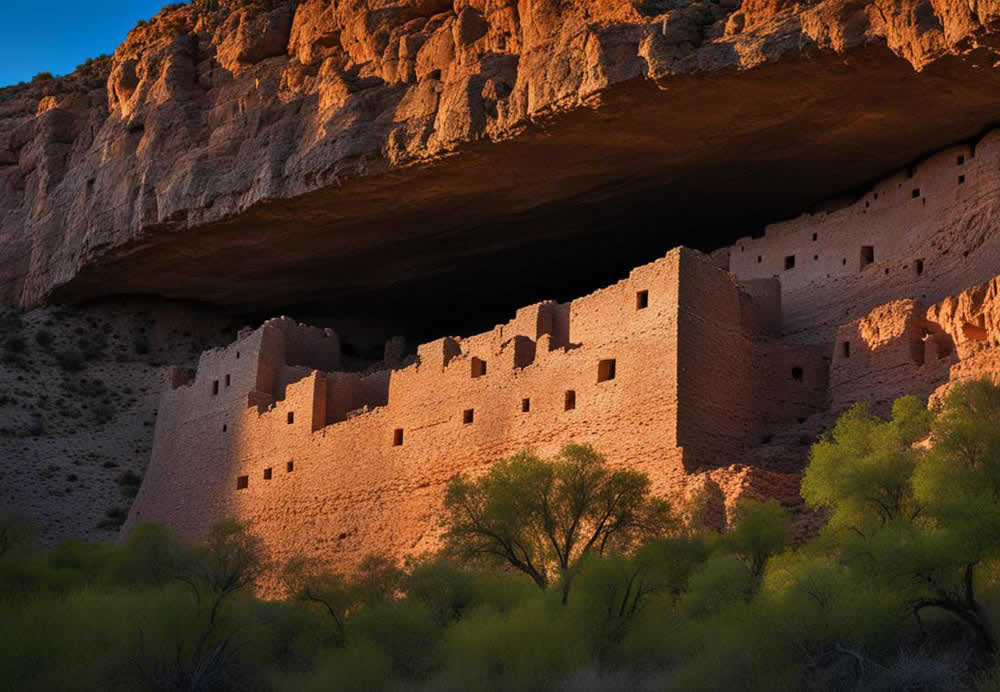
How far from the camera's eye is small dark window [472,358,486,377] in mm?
30406

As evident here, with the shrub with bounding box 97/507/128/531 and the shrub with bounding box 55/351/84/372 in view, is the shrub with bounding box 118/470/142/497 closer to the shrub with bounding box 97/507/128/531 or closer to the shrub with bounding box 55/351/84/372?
the shrub with bounding box 97/507/128/531

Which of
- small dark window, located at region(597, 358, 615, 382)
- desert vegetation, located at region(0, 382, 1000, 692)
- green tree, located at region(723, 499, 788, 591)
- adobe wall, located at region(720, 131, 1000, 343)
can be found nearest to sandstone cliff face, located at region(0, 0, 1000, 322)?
adobe wall, located at region(720, 131, 1000, 343)

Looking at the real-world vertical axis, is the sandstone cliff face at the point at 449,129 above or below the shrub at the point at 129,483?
above

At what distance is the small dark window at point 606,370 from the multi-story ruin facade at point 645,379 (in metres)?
0.03

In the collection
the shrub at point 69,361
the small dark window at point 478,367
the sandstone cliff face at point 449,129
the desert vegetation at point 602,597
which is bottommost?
the desert vegetation at point 602,597

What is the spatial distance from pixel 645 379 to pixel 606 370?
3.59 feet

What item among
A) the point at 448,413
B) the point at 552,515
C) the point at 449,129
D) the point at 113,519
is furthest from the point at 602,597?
the point at 113,519

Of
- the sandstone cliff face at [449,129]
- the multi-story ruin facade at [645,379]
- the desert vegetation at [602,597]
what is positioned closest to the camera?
the desert vegetation at [602,597]

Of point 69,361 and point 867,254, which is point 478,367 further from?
point 69,361

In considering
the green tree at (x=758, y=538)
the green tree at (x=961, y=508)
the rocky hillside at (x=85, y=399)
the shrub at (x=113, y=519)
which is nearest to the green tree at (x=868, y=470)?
the green tree at (x=961, y=508)

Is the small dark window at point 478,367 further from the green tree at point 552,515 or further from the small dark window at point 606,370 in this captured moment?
the green tree at point 552,515

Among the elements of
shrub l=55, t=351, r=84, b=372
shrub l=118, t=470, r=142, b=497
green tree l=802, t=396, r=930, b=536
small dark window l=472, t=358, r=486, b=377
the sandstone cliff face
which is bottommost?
green tree l=802, t=396, r=930, b=536

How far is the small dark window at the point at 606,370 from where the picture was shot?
28.1 meters

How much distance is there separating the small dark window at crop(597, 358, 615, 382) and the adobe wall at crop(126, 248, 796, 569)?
0.12 feet
